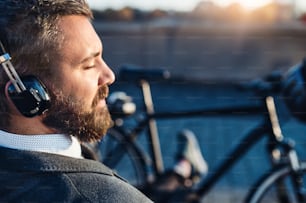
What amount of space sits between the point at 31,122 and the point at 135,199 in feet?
0.97

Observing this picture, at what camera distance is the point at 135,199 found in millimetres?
1459

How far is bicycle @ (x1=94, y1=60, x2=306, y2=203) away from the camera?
341cm

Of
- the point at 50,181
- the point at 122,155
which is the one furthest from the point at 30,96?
the point at 122,155

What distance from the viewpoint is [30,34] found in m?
1.47

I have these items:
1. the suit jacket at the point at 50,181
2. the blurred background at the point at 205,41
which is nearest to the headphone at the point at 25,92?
the suit jacket at the point at 50,181

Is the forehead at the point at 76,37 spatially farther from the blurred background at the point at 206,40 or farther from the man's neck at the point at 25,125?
the blurred background at the point at 206,40

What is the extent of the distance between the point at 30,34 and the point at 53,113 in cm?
19

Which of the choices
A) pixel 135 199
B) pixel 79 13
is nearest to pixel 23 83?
pixel 79 13

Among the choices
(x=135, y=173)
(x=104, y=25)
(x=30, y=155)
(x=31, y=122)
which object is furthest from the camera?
(x=104, y=25)

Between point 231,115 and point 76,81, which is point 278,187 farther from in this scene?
point 76,81

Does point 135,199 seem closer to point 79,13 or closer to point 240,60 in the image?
point 79,13

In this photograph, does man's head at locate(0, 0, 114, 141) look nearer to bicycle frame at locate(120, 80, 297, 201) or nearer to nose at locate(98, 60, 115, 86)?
nose at locate(98, 60, 115, 86)

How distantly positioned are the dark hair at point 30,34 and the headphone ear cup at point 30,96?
24 mm

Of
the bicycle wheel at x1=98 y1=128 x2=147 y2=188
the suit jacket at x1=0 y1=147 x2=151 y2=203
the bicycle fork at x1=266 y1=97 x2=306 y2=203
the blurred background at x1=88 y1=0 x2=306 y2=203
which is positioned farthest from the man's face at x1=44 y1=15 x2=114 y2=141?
the blurred background at x1=88 y1=0 x2=306 y2=203
